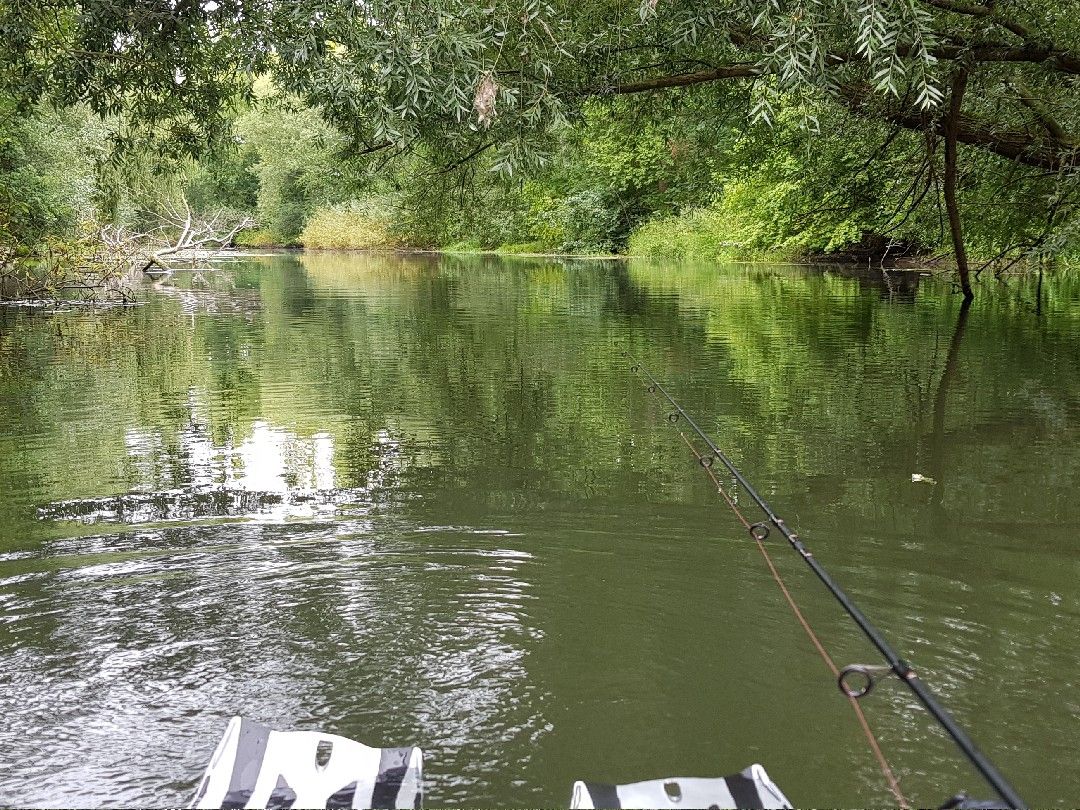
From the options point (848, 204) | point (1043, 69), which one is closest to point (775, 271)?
point (848, 204)

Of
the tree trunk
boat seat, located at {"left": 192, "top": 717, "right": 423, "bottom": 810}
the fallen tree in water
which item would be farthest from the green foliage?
boat seat, located at {"left": 192, "top": 717, "right": 423, "bottom": 810}

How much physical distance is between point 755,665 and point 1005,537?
252 cm

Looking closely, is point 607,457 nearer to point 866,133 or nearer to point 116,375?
point 116,375

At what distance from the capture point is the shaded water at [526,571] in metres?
3.78

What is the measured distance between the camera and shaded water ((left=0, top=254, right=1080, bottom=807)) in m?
3.78

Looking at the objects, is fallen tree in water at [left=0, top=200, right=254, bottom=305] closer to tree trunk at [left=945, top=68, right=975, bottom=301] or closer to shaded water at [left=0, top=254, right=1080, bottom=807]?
shaded water at [left=0, top=254, right=1080, bottom=807]

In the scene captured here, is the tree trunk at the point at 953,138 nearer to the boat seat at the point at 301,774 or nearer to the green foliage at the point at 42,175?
the boat seat at the point at 301,774

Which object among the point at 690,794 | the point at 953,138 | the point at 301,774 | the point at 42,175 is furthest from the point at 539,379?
the point at 42,175

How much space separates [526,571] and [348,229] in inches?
2128

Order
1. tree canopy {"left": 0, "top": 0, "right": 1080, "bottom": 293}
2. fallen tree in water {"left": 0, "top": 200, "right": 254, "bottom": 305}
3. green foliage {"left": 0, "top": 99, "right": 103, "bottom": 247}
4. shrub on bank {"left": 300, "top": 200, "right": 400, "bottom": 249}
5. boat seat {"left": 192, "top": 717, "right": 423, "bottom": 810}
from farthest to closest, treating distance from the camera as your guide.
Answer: shrub on bank {"left": 300, "top": 200, "right": 400, "bottom": 249}
fallen tree in water {"left": 0, "top": 200, "right": 254, "bottom": 305}
green foliage {"left": 0, "top": 99, "right": 103, "bottom": 247}
tree canopy {"left": 0, "top": 0, "right": 1080, "bottom": 293}
boat seat {"left": 192, "top": 717, "right": 423, "bottom": 810}

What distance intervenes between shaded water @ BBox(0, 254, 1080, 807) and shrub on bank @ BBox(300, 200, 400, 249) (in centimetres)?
4327

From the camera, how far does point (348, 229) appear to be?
57.4m

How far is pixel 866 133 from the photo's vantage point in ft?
50.4

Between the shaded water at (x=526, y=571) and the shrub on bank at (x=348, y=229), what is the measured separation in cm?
4327
